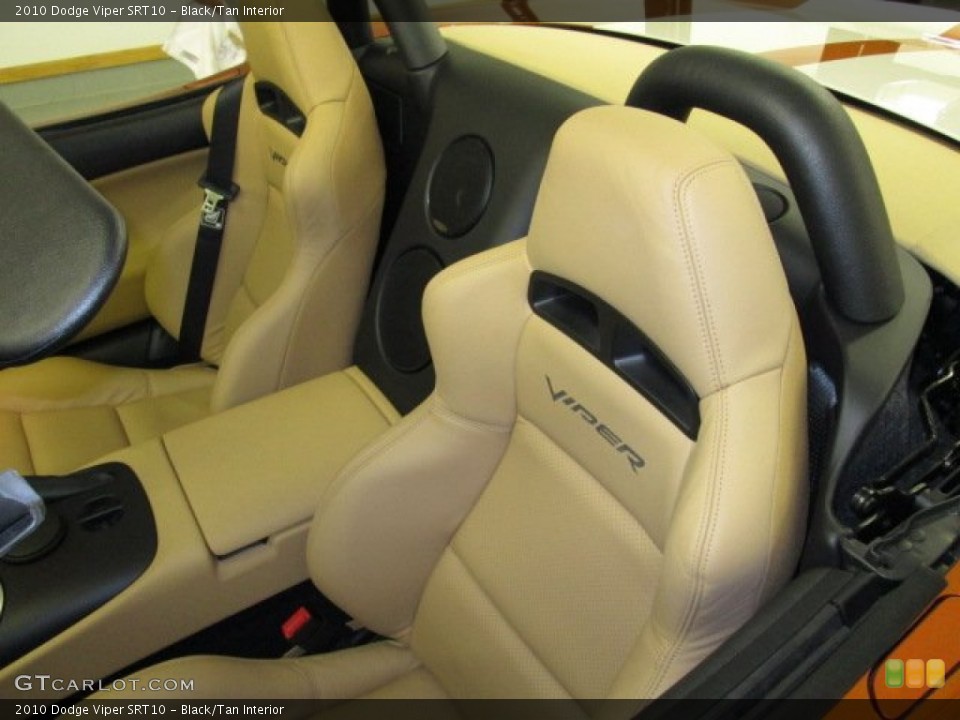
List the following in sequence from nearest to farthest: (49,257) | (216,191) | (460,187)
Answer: (49,257) → (460,187) → (216,191)

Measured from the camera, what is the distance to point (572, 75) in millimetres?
1496

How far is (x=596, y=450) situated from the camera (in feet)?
2.88

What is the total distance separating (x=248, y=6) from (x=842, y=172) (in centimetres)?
115

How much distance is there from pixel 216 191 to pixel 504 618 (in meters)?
1.12

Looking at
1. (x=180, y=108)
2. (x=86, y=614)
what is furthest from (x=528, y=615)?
(x=180, y=108)

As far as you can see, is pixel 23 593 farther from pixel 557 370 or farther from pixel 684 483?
pixel 684 483

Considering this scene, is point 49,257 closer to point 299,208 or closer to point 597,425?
point 597,425

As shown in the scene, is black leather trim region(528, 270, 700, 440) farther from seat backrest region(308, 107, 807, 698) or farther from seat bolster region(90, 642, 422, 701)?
seat bolster region(90, 642, 422, 701)

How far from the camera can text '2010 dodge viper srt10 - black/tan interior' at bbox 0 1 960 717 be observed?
69 centimetres

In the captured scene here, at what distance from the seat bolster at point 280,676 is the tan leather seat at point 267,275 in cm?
58

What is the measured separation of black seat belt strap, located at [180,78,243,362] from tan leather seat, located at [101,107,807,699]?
2.87 feet

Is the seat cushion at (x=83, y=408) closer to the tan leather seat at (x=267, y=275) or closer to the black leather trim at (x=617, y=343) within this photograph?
the tan leather seat at (x=267, y=275)

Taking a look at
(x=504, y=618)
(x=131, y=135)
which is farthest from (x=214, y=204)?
(x=504, y=618)

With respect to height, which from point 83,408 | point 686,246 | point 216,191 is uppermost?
point 686,246
